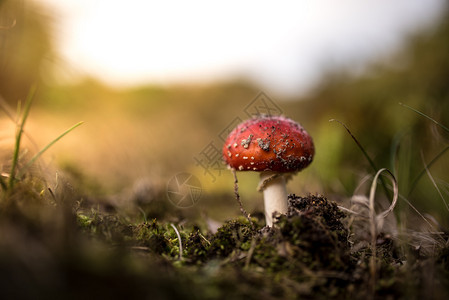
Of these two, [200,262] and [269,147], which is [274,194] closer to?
[269,147]

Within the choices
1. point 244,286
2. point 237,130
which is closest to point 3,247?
point 244,286

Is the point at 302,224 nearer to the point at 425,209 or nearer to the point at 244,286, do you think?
the point at 244,286

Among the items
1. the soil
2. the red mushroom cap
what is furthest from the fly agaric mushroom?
the soil

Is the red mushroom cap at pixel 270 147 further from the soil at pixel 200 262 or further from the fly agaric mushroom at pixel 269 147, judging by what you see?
the soil at pixel 200 262

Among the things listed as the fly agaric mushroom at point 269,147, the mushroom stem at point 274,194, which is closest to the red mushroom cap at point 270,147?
the fly agaric mushroom at point 269,147

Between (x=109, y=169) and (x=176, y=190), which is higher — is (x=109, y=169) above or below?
above

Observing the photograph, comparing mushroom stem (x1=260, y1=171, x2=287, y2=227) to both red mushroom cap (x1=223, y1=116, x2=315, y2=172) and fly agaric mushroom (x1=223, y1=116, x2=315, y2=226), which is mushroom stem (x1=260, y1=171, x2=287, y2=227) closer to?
fly agaric mushroom (x1=223, y1=116, x2=315, y2=226)

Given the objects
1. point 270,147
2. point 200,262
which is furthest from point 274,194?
point 200,262
